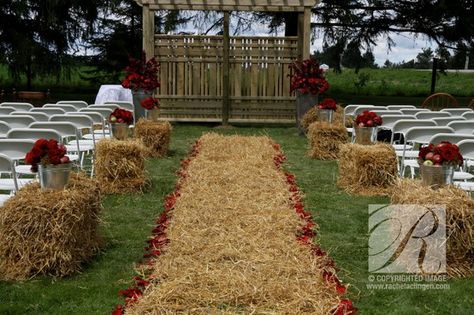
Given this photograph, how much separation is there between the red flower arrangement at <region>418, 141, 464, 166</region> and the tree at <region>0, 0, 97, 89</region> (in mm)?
14035

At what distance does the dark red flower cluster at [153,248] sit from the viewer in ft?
12.0

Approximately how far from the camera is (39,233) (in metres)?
3.98

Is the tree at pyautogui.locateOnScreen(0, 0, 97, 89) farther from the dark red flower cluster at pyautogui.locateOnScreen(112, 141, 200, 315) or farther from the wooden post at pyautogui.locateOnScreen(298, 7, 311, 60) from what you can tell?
the dark red flower cluster at pyautogui.locateOnScreen(112, 141, 200, 315)

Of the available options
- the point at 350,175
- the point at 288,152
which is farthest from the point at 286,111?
the point at 350,175

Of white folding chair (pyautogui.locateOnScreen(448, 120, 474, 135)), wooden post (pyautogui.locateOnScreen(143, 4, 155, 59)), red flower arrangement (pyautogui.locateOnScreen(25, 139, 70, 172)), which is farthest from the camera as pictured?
wooden post (pyautogui.locateOnScreen(143, 4, 155, 59))

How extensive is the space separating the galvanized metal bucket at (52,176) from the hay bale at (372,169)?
3.40 metres

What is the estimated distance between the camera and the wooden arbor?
1291 centimetres

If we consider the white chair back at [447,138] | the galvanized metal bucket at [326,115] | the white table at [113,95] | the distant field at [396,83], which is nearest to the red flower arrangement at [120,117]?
the white chair back at [447,138]

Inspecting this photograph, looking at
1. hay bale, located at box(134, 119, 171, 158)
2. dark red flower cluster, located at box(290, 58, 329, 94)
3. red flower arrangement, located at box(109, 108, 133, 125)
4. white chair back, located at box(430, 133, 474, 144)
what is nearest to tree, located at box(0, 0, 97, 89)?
dark red flower cluster, located at box(290, 58, 329, 94)

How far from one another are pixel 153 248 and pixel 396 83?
84.5 ft

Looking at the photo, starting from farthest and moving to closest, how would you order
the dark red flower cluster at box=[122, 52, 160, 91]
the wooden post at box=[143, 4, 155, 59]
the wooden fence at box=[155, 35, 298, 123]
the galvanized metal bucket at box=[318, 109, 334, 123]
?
the wooden fence at box=[155, 35, 298, 123] → the wooden post at box=[143, 4, 155, 59] → the dark red flower cluster at box=[122, 52, 160, 91] → the galvanized metal bucket at box=[318, 109, 334, 123]

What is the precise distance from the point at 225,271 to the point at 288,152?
5.80 meters

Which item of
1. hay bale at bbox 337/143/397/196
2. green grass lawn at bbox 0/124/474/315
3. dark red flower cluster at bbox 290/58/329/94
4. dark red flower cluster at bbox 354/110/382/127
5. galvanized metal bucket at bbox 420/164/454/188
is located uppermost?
dark red flower cluster at bbox 290/58/329/94

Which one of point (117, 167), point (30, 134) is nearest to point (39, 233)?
point (30, 134)
